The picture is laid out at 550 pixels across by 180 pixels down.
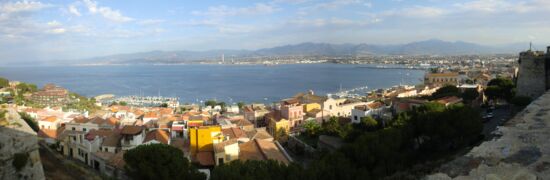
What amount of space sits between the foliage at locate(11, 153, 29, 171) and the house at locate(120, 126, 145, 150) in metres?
11.9

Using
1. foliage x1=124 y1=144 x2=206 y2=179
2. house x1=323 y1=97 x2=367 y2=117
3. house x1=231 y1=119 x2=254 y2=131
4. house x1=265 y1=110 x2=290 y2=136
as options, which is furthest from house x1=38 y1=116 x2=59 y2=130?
house x1=323 y1=97 x2=367 y2=117

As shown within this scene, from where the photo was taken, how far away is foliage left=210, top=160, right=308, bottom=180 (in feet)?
34.5

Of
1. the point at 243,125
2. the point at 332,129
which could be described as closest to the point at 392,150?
the point at 332,129

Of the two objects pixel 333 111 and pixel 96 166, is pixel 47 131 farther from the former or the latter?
pixel 333 111

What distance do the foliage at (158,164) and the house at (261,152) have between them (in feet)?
12.4

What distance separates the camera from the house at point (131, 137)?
1897 centimetres

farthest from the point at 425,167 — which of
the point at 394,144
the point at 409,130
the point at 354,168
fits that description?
the point at 409,130

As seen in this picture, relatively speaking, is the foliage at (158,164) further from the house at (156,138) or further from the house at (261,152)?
the house at (156,138)

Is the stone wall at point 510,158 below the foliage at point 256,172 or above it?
above

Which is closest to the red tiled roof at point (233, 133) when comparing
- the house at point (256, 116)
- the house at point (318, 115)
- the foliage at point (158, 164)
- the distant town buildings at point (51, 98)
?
the foliage at point (158, 164)

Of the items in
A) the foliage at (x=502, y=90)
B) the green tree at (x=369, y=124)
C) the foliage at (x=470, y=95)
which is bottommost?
the green tree at (x=369, y=124)

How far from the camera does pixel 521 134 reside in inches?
391

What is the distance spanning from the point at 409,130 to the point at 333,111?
54.9 ft

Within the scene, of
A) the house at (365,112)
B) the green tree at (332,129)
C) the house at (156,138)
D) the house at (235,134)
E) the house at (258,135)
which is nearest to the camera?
the house at (156,138)
